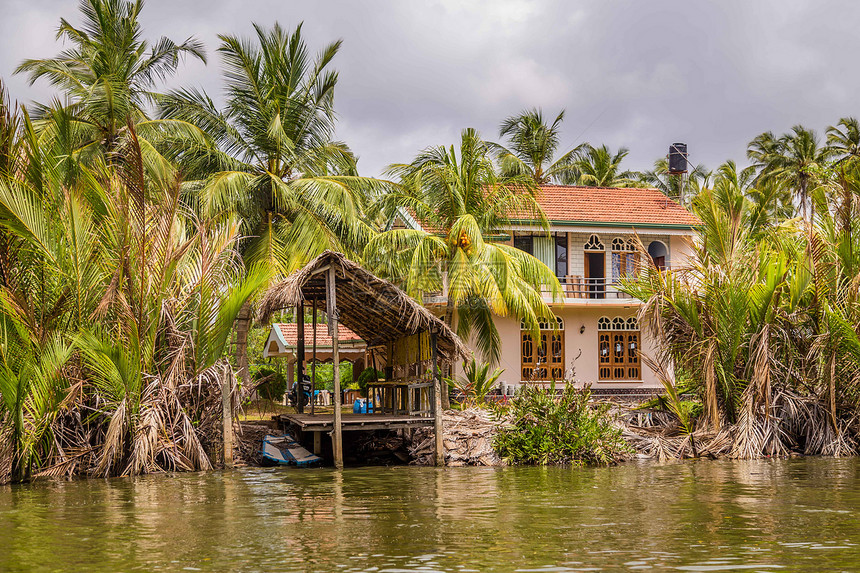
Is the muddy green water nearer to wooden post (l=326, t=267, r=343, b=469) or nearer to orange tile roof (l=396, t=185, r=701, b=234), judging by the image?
wooden post (l=326, t=267, r=343, b=469)

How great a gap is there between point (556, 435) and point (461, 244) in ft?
23.7

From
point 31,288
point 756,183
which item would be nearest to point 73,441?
point 31,288

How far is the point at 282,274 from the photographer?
22.0 meters

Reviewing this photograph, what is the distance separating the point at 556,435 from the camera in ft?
54.6

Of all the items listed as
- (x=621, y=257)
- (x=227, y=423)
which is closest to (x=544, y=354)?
(x=621, y=257)

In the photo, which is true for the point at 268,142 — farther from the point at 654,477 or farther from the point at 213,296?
the point at 654,477

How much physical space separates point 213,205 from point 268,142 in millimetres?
2900

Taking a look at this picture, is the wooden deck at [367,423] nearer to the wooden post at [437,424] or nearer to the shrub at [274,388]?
the wooden post at [437,424]

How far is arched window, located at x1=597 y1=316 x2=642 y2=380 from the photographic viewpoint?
1173 inches

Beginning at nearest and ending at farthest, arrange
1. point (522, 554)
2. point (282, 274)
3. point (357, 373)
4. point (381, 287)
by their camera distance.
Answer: point (522, 554) → point (381, 287) → point (282, 274) → point (357, 373)

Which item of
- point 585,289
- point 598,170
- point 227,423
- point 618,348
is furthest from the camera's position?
point 598,170

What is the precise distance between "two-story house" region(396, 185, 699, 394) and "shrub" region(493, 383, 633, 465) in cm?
1163

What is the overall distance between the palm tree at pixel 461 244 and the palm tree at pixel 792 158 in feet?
93.5

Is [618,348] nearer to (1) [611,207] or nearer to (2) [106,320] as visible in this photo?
(1) [611,207]
